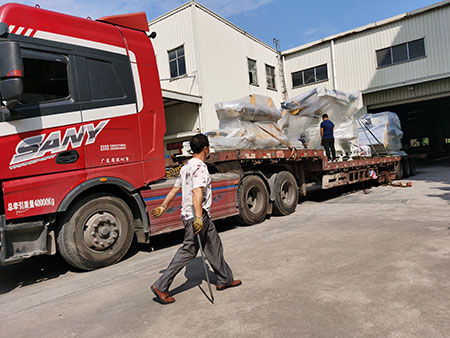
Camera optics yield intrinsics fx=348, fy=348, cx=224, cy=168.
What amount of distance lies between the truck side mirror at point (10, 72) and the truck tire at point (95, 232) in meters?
1.57

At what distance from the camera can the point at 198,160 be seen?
345cm

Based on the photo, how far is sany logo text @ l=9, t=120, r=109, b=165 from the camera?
160 inches

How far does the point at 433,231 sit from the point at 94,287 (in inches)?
192

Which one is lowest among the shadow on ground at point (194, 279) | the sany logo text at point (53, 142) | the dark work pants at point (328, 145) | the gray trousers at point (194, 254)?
the shadow on ground at point (194, 279)

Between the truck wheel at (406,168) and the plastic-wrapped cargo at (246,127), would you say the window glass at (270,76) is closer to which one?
the truck wheel at (406,168)

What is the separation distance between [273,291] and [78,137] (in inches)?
120

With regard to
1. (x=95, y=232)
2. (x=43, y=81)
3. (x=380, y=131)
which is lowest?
(x=95, y=232)

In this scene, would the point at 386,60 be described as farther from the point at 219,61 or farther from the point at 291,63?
the point at 219,61

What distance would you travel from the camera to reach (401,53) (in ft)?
58.4

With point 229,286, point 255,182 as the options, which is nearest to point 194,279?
point 229,286

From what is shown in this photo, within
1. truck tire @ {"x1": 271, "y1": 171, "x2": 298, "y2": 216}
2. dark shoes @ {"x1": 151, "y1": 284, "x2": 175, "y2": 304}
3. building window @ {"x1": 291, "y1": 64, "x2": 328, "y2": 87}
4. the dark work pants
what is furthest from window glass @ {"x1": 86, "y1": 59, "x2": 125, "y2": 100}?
building window @ {"x1": 291, "y1": 64, "x2": 328, "y2": 87}

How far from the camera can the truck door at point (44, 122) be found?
4.02m

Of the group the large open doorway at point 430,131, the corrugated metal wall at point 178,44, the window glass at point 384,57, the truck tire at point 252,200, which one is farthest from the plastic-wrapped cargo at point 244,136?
the large open doorway at point 430,131

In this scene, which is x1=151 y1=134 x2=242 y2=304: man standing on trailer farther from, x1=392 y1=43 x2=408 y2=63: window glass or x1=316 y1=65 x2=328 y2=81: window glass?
x1=316 y1=65 x2=328 y2=81: window glass
